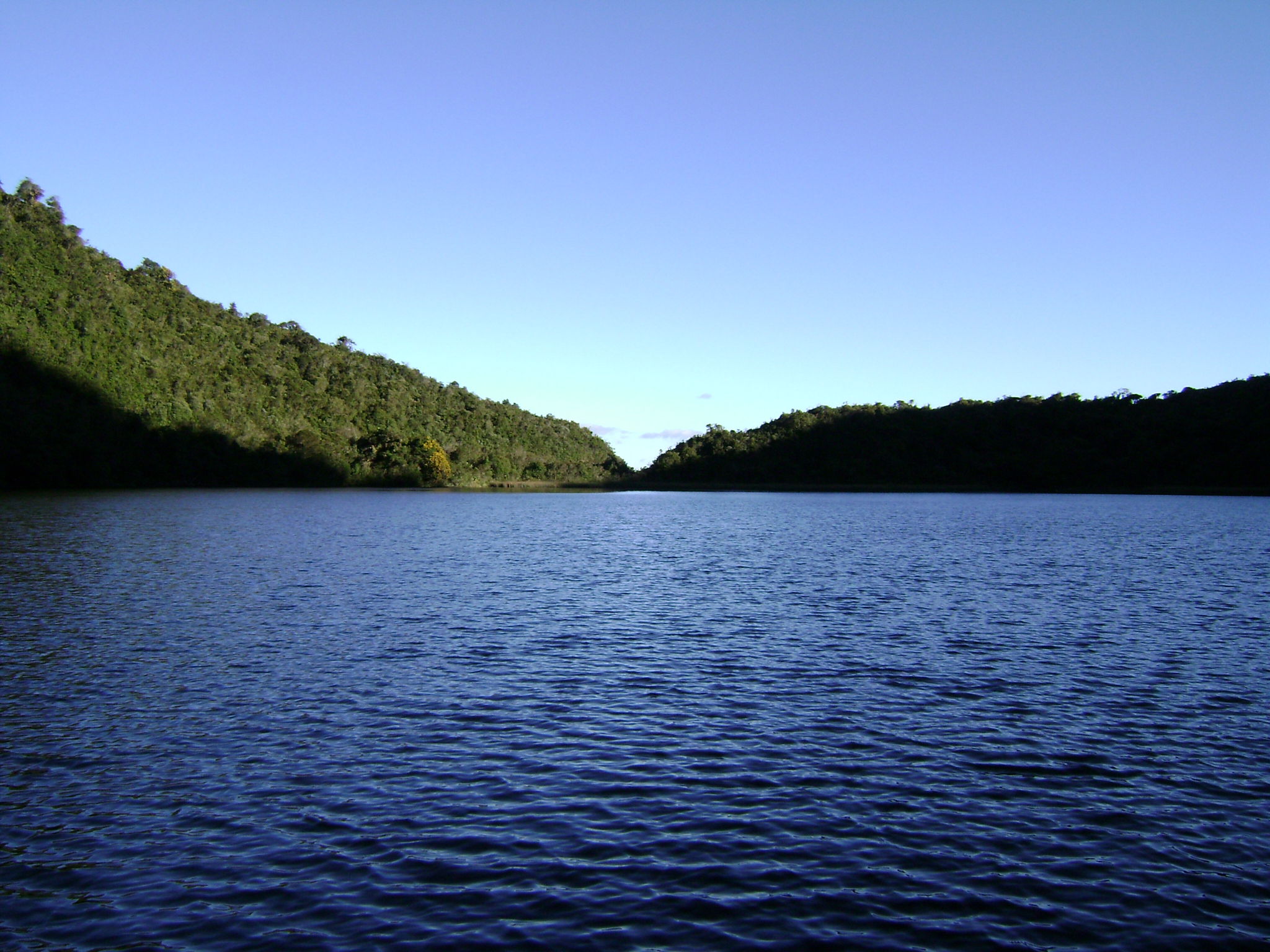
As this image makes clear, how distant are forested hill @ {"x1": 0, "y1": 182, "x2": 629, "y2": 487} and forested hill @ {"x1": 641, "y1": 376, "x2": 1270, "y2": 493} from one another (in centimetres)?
6365

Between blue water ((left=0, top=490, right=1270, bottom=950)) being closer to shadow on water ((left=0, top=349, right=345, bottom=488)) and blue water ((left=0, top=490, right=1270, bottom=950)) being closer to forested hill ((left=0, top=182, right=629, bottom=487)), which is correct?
shadow on water ((left=0, top=349, right=345, bottom=488))

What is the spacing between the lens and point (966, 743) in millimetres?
14711

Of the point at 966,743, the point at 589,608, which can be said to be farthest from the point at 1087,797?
the point at 589,608

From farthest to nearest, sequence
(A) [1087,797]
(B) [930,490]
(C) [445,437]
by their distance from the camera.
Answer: (C) [445,437] < (B) [930,490] < (A) [1087,797]

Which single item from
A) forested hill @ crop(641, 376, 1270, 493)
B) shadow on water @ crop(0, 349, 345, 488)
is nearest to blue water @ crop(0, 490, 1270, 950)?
shadow on water @ crop(0, 349, 345, 488)

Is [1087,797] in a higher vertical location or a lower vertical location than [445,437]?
lower

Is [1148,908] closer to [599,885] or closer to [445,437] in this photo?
[599,885]

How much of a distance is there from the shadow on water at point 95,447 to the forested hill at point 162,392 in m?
0.19

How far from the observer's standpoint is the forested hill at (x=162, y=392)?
118 metres

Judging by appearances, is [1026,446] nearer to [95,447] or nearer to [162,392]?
[162,392]

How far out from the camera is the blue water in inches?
360

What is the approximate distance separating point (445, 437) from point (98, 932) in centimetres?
19342

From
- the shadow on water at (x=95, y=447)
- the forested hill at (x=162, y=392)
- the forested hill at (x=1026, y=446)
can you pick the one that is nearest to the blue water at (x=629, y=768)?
the shadow on water at (x=95, y=447)

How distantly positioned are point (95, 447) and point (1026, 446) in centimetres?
15328
